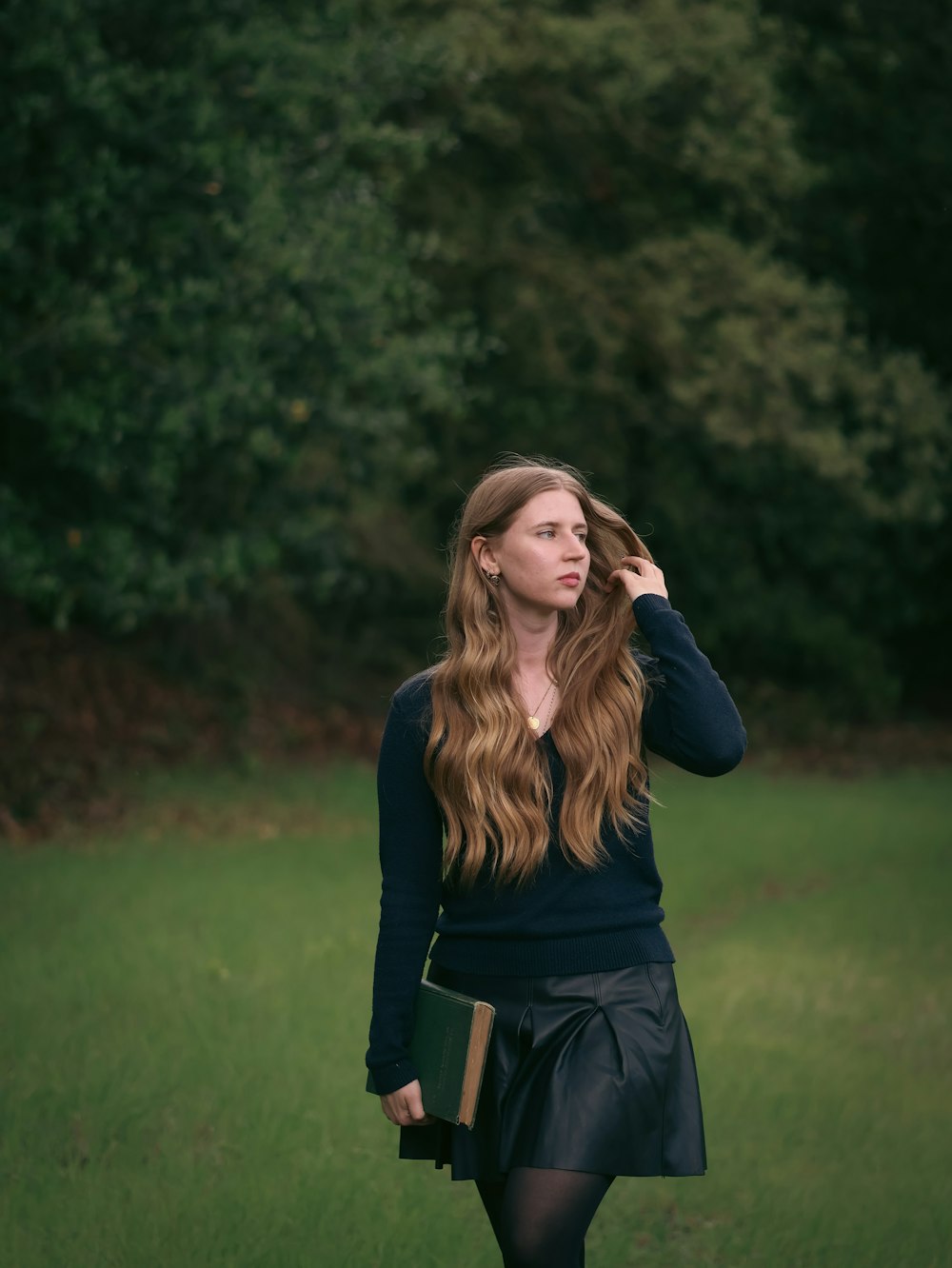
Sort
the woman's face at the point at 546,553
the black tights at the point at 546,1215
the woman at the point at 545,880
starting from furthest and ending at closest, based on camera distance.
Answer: the woman's face at the point at 546,553 → the woman at the point at 545,880 → the black tights at the point at 546,1215

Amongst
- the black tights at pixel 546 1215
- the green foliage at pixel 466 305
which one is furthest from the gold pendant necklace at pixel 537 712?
the green foliage at pixel 466 305

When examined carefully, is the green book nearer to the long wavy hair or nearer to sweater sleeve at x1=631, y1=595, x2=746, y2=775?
the long wavy hair

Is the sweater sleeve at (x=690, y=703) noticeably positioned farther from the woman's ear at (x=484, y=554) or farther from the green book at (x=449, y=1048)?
the green book at (x=449, y=1048)

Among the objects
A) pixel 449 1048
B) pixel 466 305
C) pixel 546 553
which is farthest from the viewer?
pixel 466 305

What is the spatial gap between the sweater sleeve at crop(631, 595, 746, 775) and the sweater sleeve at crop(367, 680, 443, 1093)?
507mm

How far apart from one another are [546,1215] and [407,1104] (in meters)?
0.37

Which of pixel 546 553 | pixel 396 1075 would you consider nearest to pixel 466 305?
pixel 546 553

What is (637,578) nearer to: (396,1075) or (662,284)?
(396,1075)

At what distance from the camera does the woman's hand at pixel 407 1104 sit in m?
3.49

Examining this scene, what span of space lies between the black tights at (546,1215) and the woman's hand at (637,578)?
118 cm

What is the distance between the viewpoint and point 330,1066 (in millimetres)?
7258

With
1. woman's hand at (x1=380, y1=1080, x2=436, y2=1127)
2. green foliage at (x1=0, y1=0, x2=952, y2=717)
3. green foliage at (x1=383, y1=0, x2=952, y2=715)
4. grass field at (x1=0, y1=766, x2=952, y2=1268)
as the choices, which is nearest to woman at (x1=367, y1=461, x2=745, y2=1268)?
woman's hand at (x1=380, y1=1080, x2=436, y2=1127)

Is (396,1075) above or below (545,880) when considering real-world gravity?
below

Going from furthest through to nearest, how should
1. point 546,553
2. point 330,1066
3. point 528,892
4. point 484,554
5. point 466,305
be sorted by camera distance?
1. point 466,305
2. point 330,1066
3. point 484,554
4. point 546,553
5. point 528,892
